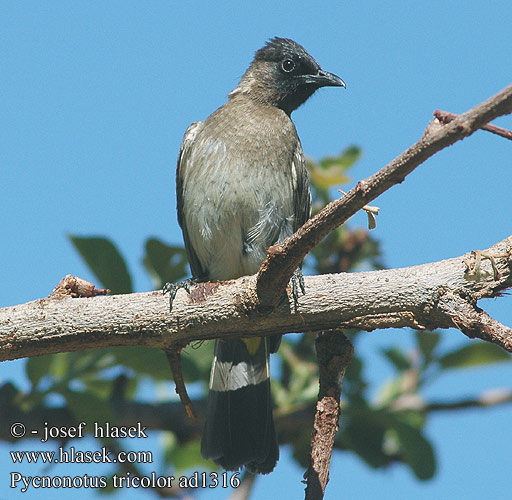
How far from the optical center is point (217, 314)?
330 cm

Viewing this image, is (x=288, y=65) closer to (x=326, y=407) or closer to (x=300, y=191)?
(x=300, y=191)

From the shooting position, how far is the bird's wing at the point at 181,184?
530 cm

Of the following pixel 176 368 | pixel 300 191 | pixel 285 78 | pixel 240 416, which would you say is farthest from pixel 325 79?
pixel 176 368

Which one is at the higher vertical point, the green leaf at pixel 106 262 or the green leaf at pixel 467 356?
the green leaf at pixel 106 262

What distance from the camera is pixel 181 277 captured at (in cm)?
435

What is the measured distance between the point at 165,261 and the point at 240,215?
0.63 meters

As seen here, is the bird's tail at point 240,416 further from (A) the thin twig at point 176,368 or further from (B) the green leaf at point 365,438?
(A) the thin twig at point 176,368

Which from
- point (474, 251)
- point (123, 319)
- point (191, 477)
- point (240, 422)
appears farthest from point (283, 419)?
point (474, 251)

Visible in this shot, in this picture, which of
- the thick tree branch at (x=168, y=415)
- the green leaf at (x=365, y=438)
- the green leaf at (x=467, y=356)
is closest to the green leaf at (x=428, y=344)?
the green leaf at (x=467, y=356)

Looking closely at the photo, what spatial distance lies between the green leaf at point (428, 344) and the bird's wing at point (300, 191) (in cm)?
114

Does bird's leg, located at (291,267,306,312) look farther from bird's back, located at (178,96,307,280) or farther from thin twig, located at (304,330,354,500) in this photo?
bird's back, located at (178,96,307,280)

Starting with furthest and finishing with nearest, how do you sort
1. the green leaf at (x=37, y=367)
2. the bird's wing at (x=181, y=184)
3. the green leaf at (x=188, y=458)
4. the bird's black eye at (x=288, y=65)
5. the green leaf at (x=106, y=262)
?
the bird's black eye at (x=288, y=65) < the bird's wing at (x=181, y=184) < the green leaf at (x=188, y=458) < the green leaf at (x=106, y=262) < the green leaf at (x=37, y=367)

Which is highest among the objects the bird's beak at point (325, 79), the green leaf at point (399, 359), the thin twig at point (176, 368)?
the bird's beak at point (325, 79)

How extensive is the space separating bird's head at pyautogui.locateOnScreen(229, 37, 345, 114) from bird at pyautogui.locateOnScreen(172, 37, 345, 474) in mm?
415
